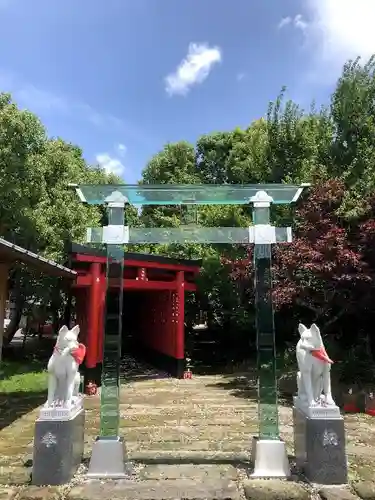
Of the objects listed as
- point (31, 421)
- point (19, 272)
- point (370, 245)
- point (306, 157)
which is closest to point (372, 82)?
point (306, 157)

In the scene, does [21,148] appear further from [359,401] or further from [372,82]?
[359,401]

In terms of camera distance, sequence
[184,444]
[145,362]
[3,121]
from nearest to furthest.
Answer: [184,444] → [3,121] → [145,362]

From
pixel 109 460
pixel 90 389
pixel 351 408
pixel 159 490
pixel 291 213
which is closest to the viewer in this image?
pixel 159 490

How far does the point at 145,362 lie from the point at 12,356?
4.30m

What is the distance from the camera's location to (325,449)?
13.6 ft

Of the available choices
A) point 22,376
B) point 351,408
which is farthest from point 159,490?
point 22,376

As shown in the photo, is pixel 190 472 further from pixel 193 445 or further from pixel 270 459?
pixel 193 445

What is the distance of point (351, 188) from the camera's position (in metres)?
9.02

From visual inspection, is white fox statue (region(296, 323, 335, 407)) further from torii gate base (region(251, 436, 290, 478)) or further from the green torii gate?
torii gate base (region(251, 436, 290, 478))

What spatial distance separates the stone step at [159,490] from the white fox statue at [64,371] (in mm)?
788

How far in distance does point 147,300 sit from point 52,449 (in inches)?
455

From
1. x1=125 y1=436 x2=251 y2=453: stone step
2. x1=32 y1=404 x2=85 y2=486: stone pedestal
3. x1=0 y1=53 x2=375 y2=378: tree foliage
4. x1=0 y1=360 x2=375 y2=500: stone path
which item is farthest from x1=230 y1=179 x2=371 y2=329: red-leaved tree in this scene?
x1=32 y1=404 x2=85 y2=486: stone pedestal

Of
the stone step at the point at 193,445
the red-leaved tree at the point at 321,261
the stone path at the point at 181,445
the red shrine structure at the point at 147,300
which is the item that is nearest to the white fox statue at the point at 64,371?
the stone path at the point at 181,445

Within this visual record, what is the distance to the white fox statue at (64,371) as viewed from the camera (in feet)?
14.1
